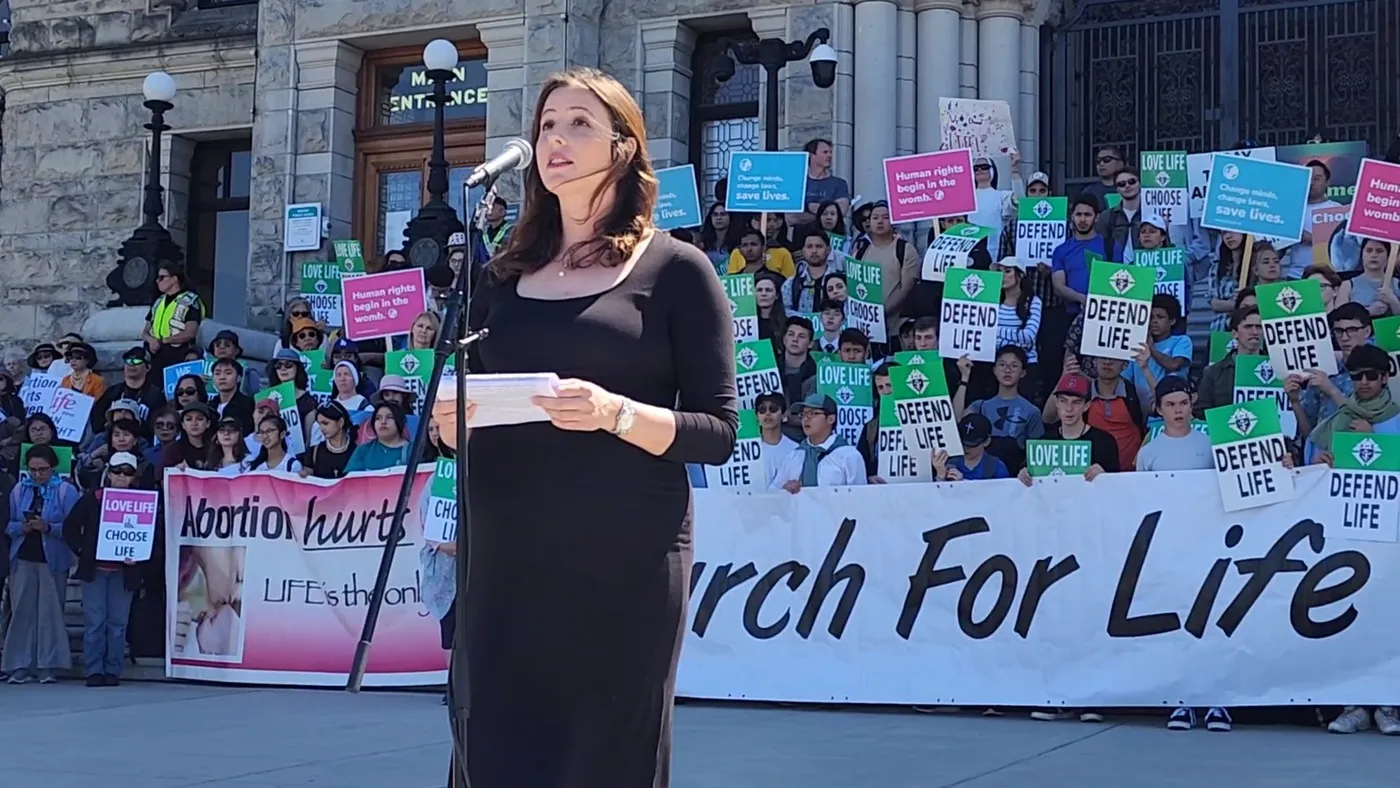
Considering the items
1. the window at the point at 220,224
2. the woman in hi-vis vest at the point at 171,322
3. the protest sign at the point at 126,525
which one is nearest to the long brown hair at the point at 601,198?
the protest sign at the point at 126,525

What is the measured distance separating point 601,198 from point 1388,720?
6680mm

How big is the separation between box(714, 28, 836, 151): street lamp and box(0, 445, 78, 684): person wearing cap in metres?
6.34

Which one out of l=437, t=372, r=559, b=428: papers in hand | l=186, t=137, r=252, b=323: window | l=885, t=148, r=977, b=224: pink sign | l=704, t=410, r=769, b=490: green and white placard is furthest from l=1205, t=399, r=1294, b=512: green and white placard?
l=186, t=137, r=252, b=323: window

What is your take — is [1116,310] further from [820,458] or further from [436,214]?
[436,214]

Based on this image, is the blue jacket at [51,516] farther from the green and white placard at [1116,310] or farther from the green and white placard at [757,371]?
the green and white placard at [1116,310]

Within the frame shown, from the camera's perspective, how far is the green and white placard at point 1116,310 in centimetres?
1052

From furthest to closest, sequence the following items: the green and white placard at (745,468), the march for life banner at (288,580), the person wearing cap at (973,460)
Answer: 1. the march for life banner at (288,580)
2. the green and white placard at (745,468)
3. the person wearing cap at (973,460)

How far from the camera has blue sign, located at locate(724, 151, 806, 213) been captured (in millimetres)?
13242

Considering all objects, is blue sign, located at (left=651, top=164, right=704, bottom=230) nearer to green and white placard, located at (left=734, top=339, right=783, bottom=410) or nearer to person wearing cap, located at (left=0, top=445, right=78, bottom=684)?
green and white placard, located at (left=734, top=339, right=783, bottom=410)

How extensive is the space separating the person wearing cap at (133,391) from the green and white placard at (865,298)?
223 inches

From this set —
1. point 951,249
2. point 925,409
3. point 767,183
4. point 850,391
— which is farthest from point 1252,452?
point 767,183

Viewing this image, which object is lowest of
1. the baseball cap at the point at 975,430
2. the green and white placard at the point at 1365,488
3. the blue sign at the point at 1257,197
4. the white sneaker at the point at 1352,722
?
the white sneaker at the point at 1352,722

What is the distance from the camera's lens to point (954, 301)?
11.4 meters

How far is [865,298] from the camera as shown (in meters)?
12.6
